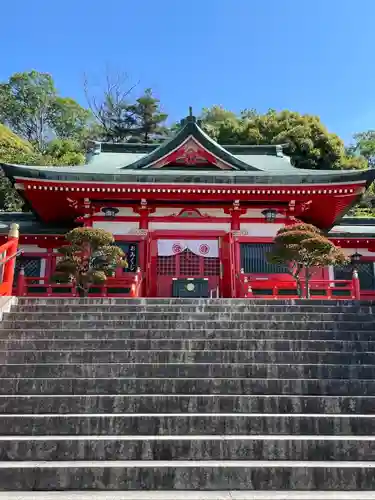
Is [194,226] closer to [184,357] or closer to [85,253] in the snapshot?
[85,253]

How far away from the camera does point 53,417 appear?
5.57m

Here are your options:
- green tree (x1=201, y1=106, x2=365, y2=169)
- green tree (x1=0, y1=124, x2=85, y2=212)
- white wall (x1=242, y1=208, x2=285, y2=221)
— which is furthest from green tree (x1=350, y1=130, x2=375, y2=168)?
white wall (x1=242, y1=208, x2=285, y2=221)

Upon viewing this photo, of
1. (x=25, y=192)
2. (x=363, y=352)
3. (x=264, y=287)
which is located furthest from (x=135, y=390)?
(x=25, y=192)

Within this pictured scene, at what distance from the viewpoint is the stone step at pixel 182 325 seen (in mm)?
8125

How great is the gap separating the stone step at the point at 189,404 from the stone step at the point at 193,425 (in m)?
0.35

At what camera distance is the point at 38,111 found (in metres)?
53.3

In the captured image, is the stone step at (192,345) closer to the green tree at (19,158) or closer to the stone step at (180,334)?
the stone step at (180,334)

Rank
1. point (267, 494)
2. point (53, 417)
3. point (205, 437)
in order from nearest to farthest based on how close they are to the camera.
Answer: point (267, 494)
point (205, 437)
point (53, 417)

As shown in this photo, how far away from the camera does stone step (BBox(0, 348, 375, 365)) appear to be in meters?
7.09

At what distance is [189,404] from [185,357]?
4.08 feet

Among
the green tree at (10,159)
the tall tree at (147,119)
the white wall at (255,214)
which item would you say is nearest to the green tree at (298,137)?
the tall tree at (147,119)

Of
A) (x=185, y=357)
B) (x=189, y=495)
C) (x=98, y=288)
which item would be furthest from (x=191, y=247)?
(x=189, y=495)

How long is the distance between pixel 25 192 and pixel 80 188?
1.88 meters

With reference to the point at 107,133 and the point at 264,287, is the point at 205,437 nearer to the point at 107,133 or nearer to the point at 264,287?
the point at 264,287
